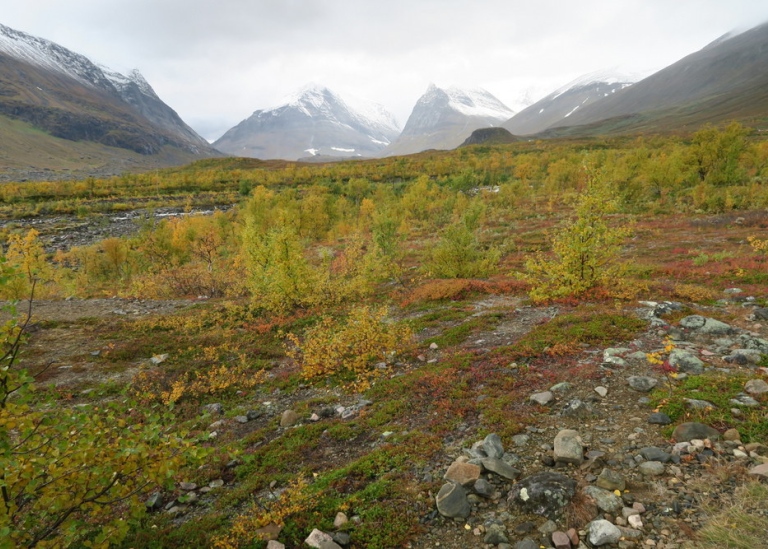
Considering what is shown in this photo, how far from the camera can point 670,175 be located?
49.7 meters

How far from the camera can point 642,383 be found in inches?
308

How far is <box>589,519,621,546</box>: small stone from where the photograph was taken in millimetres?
4621

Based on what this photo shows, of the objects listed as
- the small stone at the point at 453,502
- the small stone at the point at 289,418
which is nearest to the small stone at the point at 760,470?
the small stone at the point at 453,502

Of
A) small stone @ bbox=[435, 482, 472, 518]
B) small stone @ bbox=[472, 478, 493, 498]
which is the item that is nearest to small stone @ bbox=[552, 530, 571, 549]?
small stone @ bbox=[472, 478, 493, 498]

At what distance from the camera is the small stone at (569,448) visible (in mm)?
6066

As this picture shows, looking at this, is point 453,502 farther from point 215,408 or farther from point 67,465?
point 215,408

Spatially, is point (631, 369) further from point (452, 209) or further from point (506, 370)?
point (452, 209)

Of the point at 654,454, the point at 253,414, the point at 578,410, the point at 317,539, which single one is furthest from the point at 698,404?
the point at 253,414

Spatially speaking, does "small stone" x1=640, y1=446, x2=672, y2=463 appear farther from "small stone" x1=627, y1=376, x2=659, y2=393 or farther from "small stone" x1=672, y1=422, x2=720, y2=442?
"small stone" x1=627, y1=376, x2=659, y2=393

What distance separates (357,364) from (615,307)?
897 cm

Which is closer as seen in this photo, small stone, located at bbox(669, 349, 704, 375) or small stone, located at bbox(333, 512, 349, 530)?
small stone, located at bbox(333, 512, 349, 530)

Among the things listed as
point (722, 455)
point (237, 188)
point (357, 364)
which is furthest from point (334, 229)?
point (237, 188)

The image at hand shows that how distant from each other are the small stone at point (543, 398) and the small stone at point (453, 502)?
3060 mm

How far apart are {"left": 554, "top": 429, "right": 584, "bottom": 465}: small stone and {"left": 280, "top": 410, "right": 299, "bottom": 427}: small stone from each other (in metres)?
6.12
